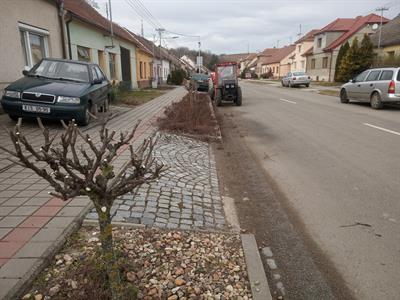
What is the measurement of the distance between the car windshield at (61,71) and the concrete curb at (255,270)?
24.7 feet

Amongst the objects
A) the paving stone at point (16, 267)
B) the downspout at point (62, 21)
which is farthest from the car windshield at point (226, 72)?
the paving stone at point (16, 267)

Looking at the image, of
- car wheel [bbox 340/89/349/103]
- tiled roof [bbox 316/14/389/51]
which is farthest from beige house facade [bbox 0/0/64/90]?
tiled roof [bbox 316/14/389/51]

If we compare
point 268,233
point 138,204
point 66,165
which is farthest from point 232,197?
point 66,165

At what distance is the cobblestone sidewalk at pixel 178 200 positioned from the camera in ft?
12.6

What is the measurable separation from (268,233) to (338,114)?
10.9 metres

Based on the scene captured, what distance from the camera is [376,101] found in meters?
14.9

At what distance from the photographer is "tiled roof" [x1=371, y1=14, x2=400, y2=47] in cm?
3142

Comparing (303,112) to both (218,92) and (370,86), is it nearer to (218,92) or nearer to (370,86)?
(370,86)

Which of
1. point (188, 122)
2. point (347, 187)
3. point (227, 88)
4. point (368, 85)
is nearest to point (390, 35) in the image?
point (368, 85)

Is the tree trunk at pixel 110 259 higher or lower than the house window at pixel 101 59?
lower

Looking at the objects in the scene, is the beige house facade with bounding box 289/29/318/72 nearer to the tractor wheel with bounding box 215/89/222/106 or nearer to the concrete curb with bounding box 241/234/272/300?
the tractor wheel with bounding box 215/89/222/106

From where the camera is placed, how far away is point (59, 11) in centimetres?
1370

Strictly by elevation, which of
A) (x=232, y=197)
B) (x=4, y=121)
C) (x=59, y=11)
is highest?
(x=59, y=11)

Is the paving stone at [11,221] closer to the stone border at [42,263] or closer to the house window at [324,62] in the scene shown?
the stone border at [42,263]
